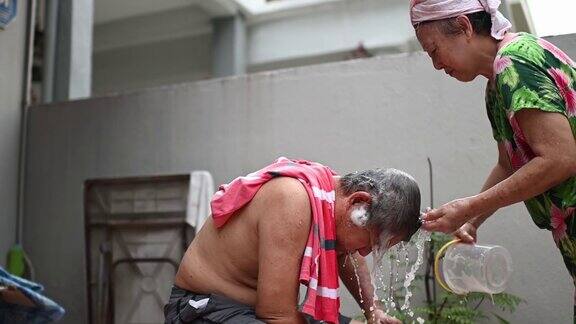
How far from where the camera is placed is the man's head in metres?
1.96

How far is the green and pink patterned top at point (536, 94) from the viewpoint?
1.80 m

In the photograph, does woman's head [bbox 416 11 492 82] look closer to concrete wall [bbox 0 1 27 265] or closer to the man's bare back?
the man's bare back

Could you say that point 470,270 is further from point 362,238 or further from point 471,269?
point 362,238

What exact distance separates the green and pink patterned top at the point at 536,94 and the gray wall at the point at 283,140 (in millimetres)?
1324

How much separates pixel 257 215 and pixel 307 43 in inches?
268

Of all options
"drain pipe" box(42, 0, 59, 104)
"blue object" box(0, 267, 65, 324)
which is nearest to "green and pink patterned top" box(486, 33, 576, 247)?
"blue object" box(0, 267, 65, 324)

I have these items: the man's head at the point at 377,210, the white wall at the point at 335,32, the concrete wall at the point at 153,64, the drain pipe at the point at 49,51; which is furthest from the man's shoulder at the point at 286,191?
the concrete wall at the point at 153,64

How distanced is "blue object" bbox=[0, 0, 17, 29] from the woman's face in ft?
11.8

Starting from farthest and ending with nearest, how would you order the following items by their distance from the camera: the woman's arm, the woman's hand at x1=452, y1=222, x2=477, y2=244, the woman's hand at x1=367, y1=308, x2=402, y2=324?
the woman's hand at x1=452, y1=222, x2=477, y2=244, the woman's hand at x1=367, y1=308, x2=402, y2=324, the woman's arm

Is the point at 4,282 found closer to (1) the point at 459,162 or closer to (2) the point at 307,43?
(1) the point at 459,162

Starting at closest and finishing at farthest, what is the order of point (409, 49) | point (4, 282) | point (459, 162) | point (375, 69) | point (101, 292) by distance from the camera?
point (4, 282) → point (459, 162) → point (375, 69) → point (101, 292) → point (409, 49)

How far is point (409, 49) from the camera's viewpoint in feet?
26.7

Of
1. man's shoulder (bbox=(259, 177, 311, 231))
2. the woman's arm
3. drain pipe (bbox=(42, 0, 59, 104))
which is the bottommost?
man's shoulder (bbox=(259, 177, 311, 231))

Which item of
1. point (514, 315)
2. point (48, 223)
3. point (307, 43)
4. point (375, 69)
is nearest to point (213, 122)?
point (375, 69)
